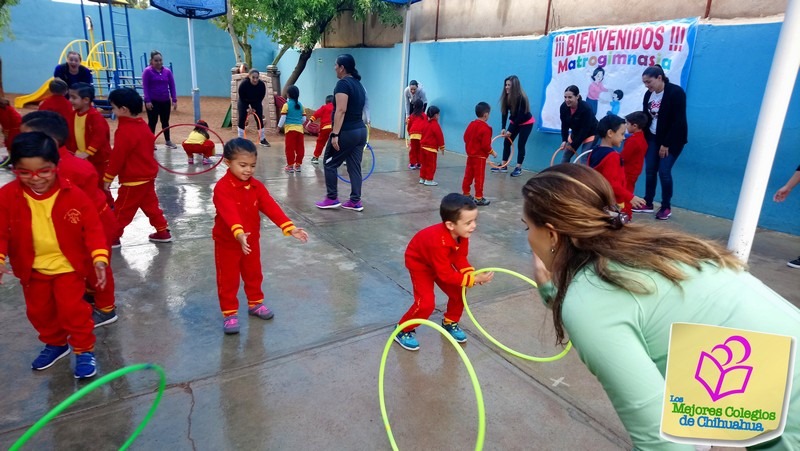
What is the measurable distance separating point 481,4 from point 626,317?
11.7 m

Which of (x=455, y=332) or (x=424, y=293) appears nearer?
(x=424, y=293)

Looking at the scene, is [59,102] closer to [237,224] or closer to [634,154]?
[237,224]

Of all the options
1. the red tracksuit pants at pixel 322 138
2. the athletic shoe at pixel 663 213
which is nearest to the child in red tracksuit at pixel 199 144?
the red tracksuit pants at pixel 322 138

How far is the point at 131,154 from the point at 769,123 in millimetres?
5610

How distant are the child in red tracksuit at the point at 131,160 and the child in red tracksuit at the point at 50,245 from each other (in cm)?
214

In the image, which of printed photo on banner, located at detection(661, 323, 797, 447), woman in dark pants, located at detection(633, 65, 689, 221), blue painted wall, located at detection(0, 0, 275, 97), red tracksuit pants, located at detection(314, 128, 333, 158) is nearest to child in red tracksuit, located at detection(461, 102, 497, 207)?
woman in dark pants, located at detection(633, 65, 689, 221)

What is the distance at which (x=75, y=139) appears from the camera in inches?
243

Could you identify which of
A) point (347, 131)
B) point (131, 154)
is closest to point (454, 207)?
point (131, 154)

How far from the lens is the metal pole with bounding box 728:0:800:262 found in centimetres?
371

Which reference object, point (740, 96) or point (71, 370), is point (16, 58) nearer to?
point (71, 370)

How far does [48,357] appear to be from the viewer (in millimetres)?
3283

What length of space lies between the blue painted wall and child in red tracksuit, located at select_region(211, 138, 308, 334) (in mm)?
22600

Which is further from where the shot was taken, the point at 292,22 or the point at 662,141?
the point at 292,22

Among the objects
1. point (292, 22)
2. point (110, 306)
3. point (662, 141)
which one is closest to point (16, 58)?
point (292, 22)
